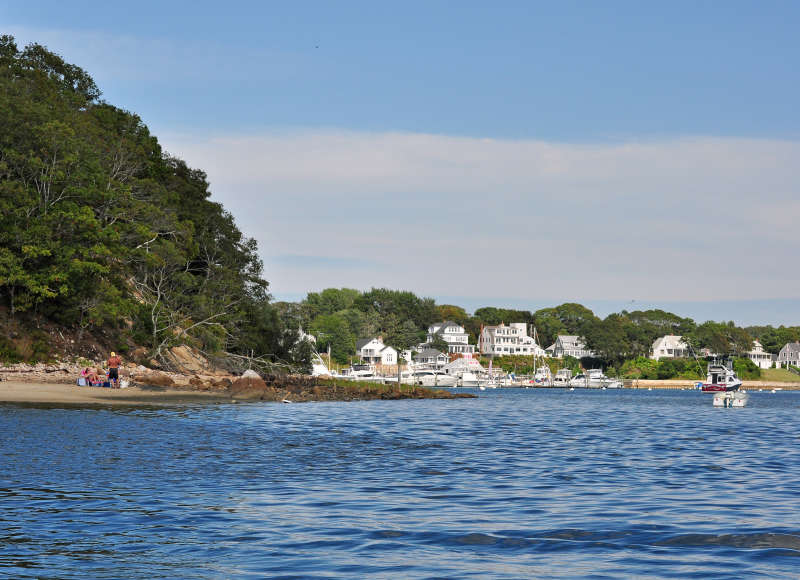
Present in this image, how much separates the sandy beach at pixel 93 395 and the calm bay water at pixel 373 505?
682cm

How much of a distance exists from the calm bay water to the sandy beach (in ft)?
22.4

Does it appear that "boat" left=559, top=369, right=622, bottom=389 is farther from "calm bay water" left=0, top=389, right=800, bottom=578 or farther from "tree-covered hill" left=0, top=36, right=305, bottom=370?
"calm bay water" left=0, top=389, right=800, bottom=578

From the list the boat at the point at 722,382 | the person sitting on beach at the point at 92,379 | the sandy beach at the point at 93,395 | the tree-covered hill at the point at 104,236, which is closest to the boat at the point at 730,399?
the tree-covered hill at the point at 104,236

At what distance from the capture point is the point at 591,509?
1719cm

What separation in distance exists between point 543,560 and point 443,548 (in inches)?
63.2

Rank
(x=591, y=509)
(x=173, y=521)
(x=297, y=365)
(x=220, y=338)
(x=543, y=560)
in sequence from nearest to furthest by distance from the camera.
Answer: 1. (x=543, y=560)
2. (x=173, y=521)
3. (x=591, y=509)
4. (x=220, y=338)
5. (x=297, y=365)

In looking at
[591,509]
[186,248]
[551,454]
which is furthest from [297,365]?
[591,509]

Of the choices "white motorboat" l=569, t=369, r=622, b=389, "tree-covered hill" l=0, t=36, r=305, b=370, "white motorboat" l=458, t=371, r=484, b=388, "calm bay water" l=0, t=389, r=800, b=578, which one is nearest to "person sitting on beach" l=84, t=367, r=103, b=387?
"tree-covered hill" l=0, t=36, r=305, b=370

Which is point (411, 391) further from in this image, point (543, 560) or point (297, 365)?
point (543, 560)

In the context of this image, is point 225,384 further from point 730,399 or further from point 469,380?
point 469,380

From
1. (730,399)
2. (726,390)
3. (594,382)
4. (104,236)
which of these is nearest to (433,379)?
(594,382)

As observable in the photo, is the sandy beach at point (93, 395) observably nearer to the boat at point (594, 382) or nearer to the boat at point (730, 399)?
the boat at point (730, 399)

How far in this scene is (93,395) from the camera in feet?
142

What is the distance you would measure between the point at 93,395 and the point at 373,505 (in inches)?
1186
